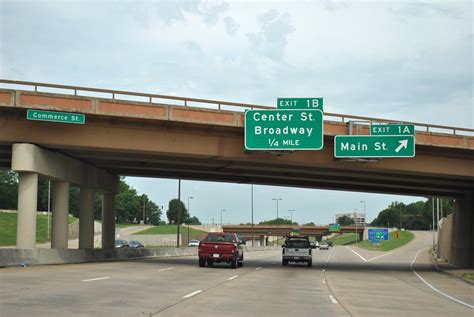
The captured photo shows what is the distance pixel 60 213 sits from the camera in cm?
3356

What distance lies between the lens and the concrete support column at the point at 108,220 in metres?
44.9

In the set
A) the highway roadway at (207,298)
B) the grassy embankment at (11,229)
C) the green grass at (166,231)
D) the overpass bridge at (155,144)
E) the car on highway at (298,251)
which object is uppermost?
the overpass bridge at (155,144)

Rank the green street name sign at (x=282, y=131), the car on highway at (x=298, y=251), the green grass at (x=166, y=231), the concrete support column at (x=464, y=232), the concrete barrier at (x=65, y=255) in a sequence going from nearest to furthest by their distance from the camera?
1. the concrete barrier at (x=65, y=255)
2. the green street name sign at (x=282, y=131)
3. the car on highway at (x=298, y=251)
4. the concrete support column at (x=464, y=232)
5. the green grass at (x=166, y=231)

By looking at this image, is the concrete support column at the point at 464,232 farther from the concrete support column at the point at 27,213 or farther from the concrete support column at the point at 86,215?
the concrete support column at the point at 27,213

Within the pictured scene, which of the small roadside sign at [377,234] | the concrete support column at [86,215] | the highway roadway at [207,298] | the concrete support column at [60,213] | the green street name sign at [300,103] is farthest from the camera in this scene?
the small roadside sign at [377,234]

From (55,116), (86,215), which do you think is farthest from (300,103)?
(86,215)

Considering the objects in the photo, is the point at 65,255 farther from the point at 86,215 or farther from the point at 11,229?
the point at 11,229

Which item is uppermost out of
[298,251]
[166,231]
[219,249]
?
[219,249]

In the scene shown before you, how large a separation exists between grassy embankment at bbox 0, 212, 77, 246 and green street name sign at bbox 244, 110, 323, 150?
2346 inches

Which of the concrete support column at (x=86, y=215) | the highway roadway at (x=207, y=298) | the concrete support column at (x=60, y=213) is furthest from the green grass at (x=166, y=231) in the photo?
the highway roadway at (x=207, y=298)

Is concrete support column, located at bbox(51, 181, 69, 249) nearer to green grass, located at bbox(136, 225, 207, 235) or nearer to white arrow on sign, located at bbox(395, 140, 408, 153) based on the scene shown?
white arrow on sign, located at bbox(395, 140, 408, 153)

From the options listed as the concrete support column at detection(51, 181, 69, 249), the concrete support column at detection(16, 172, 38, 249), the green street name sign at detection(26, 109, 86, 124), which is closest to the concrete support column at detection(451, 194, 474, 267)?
the concrete support column at detection(51, 181, 69, 249)

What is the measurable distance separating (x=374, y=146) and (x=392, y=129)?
4.95 ft

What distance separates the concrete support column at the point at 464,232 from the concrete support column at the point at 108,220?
87.8 ft
